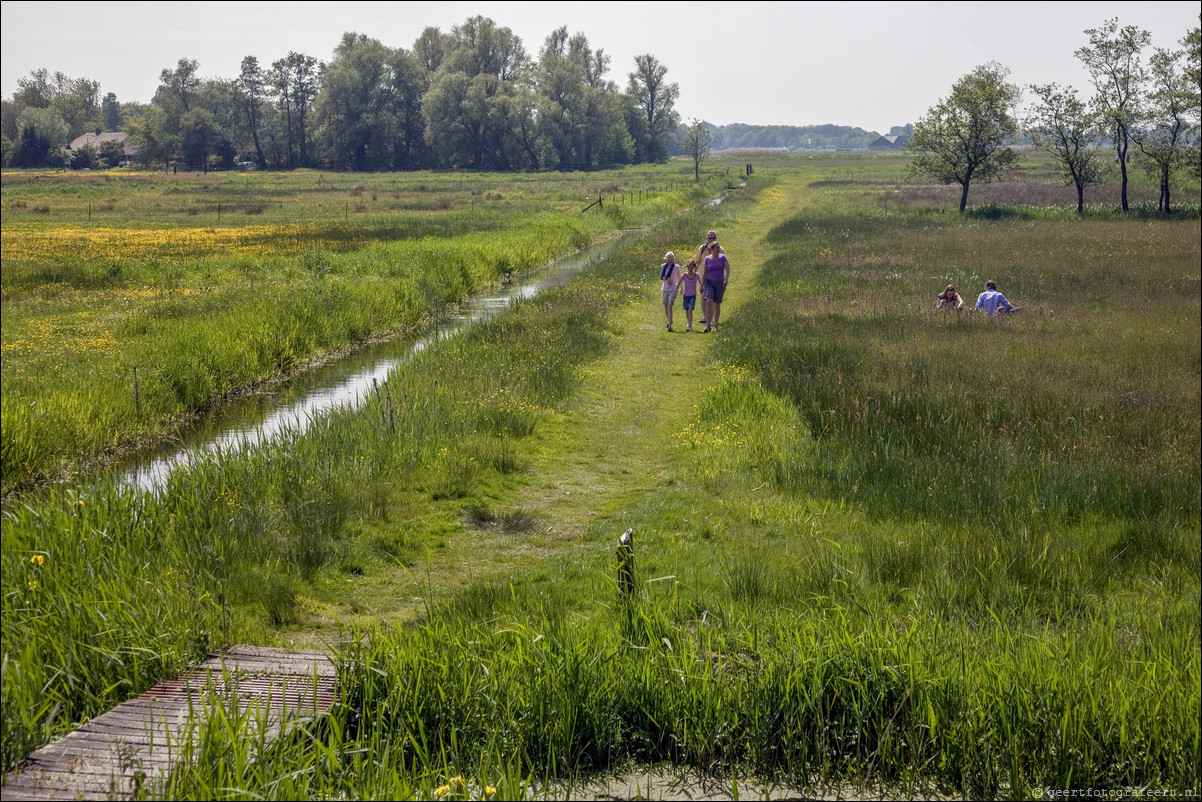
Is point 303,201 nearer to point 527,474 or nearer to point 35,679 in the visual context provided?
point 527,474

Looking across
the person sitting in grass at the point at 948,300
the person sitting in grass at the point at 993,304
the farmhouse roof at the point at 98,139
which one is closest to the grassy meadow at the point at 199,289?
the person sitting in grass at the point at 948,300

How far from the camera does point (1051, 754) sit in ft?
14.6

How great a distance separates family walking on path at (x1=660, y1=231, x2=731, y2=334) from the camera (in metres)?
19.2

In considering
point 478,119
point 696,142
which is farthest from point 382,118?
point 696,142

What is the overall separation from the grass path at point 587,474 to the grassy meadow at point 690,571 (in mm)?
59

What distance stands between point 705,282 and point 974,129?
3876 centimetres

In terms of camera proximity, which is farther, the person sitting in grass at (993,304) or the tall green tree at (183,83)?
the tall green tree at (183,83)

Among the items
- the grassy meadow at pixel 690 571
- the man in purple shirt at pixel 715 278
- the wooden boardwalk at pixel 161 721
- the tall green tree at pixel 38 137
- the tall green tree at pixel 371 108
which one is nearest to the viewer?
the wooden boardwalk at pixel 161 721

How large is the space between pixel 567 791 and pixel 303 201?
220ft

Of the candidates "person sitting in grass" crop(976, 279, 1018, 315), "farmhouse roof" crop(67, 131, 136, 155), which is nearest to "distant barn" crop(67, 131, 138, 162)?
"farmhouse roof" crop(67, 131, 136, 155)

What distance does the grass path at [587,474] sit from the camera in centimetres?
788

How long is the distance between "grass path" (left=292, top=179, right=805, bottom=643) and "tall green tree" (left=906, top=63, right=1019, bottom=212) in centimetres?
3670

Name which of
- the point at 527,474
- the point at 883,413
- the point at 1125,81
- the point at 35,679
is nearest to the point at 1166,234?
the point at 1125,81

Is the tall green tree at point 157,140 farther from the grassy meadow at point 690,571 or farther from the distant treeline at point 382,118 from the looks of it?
the grassy meadow at point 690,571
